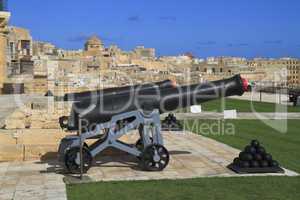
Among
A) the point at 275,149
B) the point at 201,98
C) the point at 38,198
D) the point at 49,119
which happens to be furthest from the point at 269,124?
the point at 38,198

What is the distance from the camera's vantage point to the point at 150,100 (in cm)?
892

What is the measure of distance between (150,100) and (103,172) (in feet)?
4.57

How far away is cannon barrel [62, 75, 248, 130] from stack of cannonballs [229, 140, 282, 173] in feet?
3.74

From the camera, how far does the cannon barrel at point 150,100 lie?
867cm

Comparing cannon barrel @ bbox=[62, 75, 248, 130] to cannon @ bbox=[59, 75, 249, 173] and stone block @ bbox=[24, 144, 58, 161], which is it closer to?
cannon @ bbox=[59, 75, 249, 173]

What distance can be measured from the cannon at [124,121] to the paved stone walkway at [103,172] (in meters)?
0.26

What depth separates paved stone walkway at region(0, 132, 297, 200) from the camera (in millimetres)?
7348

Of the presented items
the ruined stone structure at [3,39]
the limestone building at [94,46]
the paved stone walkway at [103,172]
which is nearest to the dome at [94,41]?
the limestone building at [94,46]

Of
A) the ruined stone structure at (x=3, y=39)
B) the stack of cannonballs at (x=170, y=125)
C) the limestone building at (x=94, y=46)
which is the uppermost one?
the limestone building at (x=94, y=46)

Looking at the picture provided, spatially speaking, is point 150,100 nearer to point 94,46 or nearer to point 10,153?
point 10,153

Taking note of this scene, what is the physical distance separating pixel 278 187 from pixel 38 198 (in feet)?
10.6

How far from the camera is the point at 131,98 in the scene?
881cm

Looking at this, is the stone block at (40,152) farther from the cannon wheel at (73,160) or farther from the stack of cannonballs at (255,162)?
the stack of cannonballs at (255,162)

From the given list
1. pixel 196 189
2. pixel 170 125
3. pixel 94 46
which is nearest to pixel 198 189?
pixel 196 189
